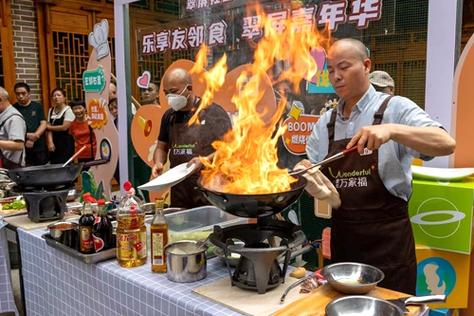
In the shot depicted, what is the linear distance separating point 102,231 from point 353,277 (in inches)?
46.3

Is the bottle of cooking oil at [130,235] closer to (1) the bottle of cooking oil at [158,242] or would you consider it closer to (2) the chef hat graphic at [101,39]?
(1) the bottle of cooking oil at [158,242]

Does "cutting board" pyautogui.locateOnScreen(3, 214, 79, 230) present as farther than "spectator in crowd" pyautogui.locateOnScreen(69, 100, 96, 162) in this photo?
No

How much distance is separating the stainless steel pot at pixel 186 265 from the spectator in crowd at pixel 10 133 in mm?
4244

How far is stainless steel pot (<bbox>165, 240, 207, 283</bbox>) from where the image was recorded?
187cm

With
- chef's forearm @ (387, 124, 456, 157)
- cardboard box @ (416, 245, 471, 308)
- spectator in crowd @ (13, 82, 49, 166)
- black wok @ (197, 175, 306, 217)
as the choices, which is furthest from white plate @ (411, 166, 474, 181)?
spectator in crowd @ (13, 82, 49, 166)

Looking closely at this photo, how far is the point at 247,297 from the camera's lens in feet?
5.61

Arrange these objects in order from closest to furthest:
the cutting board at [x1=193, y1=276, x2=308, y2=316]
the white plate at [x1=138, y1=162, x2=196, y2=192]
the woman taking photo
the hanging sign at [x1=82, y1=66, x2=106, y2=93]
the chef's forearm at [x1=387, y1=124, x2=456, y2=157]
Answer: the cutting board at [x1=193, y1=276, x2=308, y2=316] < the chef's forearm at [x1=387, y1=124, x2=456, y2=157] < the white plate at [x1=138, y1=162, x2=196, y2=192] < the hanging sign at [x1=82, y1=66, x2=106, y2=93] < the woman taking photo

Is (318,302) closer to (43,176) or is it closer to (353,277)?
(353,277)

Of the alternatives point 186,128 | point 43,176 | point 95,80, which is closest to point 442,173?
point 186,128

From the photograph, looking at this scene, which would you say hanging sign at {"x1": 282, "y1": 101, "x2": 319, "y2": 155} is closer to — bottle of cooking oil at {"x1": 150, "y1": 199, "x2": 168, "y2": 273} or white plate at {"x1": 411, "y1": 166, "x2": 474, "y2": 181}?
white plate at {"x1": 411, "y1": 166, "x2": 474, "y2": 181}

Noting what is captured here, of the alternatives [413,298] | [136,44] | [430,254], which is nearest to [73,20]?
[136,44]

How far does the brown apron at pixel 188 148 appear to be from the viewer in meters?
3.54

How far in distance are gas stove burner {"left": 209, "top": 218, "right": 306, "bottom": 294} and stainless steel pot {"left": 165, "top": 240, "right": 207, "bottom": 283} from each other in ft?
0.37

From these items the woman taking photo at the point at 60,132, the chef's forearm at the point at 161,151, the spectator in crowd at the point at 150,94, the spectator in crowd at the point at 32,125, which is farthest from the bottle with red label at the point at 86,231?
the woman taking photo at the point at 60,132
